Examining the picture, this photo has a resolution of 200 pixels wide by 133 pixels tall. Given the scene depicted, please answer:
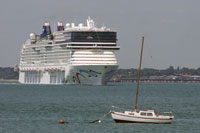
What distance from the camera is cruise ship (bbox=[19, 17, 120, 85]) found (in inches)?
5453

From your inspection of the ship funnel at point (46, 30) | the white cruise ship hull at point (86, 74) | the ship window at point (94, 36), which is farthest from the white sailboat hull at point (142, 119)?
the ship funnel at point (46, 30)

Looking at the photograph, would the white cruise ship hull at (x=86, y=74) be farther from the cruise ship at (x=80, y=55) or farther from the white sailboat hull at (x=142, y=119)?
the white sailboat hull at (x=142, y=119)

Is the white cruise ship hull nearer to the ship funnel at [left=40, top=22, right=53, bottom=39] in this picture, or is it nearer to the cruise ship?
the cruise ship

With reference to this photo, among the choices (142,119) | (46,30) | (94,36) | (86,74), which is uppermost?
(46,30)

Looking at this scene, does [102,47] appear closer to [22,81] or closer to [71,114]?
[22,81]

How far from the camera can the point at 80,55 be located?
465 ft

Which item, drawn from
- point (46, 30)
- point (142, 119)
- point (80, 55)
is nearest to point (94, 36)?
point (80, 55)

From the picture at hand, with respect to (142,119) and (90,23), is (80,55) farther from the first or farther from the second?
(142,119)

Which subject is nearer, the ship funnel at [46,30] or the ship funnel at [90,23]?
the ship funnel at [90,23]

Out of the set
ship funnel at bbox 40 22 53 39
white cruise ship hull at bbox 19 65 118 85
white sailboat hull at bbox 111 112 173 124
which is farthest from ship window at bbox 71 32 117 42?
white sailboat hull at bbox 111 112 173 124

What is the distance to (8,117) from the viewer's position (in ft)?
206

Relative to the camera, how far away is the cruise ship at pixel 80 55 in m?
138

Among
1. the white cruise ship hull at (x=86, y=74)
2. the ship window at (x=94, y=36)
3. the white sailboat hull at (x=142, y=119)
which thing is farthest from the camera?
the ship window at (x=94, y=36)

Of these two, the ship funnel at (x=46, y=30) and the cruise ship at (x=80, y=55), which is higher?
the ship funnel at (x=46, y=30)
